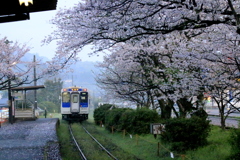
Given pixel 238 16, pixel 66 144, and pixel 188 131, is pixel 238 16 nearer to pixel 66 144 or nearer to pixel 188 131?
pixel 188 131

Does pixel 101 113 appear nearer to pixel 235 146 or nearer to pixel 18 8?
pixel 235 146

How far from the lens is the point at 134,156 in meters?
10.1

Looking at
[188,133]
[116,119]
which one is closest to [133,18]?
[188,133]

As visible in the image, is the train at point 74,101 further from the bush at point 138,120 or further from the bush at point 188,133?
the bush at point 188,133

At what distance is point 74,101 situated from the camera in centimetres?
2497

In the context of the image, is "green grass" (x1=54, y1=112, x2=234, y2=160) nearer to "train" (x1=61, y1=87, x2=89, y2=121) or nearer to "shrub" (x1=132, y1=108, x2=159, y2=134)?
"shrub" (x1=132, y1=108, x2=159, y2=134)

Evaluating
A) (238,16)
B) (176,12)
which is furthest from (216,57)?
(238,16)

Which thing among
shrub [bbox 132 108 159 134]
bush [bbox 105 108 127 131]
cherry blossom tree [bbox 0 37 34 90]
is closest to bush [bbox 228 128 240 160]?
shrub [bbox 132 108 159 134]

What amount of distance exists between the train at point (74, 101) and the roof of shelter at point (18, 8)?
19352 mm

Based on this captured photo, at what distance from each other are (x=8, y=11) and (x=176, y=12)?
3281 mm

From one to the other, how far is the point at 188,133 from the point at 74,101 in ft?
55.0

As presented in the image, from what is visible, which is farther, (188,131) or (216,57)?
(188,131)

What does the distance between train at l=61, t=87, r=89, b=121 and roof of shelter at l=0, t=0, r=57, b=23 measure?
19.4 m

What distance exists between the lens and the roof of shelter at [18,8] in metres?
5.01
